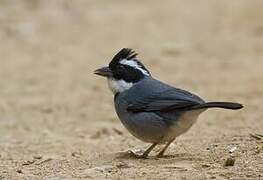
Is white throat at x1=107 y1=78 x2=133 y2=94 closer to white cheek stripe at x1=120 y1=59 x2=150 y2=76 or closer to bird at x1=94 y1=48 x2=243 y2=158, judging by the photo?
bird at x1=94 y1=48 x2=243 y2=158

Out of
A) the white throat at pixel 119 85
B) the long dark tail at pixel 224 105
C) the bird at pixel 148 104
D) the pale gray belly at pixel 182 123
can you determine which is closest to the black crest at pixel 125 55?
the bird at pixel 148 104

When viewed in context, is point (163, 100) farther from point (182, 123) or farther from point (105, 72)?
point (105, 72)

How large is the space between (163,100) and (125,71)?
0.53 metres

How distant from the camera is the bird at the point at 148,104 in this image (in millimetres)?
6887

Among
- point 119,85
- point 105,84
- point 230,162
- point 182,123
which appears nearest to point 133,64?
point 119,85

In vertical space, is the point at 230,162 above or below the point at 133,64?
below

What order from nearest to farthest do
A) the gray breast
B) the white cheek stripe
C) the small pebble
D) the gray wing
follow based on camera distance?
the small pebble, the gray wing, the gray breast, the white cheek stripe

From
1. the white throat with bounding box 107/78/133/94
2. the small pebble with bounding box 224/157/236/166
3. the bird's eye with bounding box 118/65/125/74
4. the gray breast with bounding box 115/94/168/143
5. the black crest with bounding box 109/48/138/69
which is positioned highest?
the black crest with bounding box 109/48/138/69

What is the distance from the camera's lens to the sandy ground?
6.84 meters

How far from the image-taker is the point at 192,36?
15633 millimetres

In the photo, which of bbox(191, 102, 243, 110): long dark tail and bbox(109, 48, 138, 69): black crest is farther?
bbox(109, 48, 138, 69): black crest

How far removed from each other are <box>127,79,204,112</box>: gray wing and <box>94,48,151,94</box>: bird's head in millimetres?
199

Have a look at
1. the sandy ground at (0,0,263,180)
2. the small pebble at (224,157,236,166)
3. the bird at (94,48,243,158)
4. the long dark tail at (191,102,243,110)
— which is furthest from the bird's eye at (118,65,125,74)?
the small pebble at (224,157,236,166)

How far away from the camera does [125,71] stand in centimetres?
734
